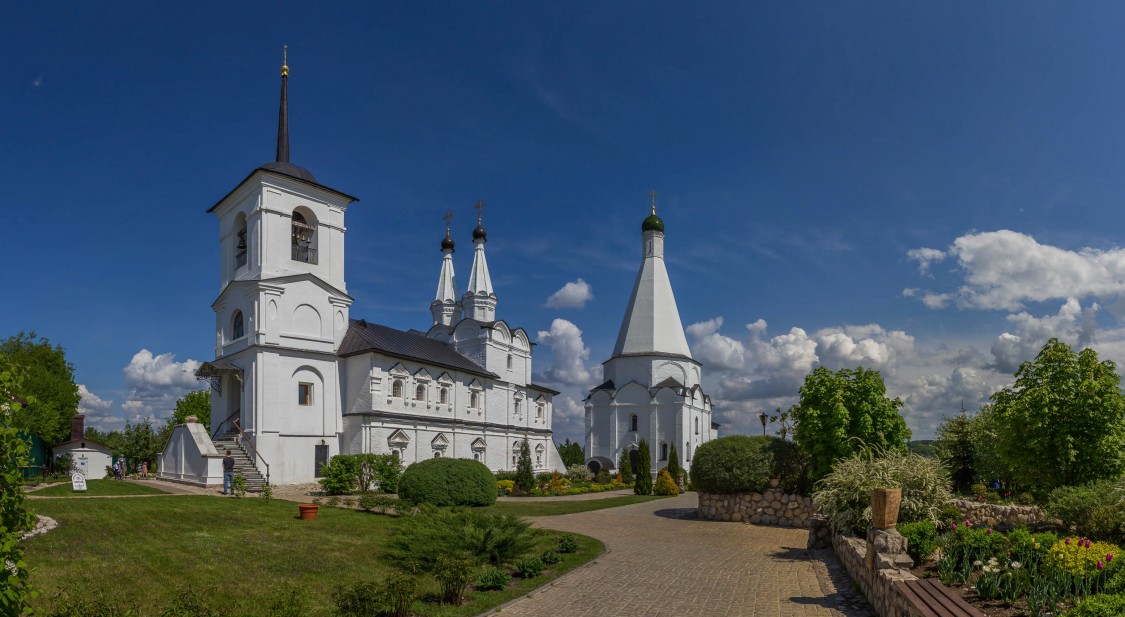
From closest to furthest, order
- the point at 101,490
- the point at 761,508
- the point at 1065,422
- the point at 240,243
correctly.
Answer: the point at 1065,422 < the point at 761,508 < the point at 101,490 < the point at 240,243

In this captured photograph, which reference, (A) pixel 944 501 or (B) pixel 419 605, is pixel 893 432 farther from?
(B) pixel 419 605

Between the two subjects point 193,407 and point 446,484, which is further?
point 193,407

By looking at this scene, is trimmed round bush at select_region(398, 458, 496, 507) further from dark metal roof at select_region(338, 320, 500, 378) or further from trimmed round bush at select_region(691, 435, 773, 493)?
dark metal roof at select_region(338, 320, 500, 378)

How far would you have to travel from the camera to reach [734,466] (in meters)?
22.6

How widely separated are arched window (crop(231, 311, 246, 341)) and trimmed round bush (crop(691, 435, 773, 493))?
22.2 metres

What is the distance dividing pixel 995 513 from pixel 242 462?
27225 millimetres

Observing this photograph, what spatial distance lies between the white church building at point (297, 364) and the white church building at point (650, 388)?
1586 cm

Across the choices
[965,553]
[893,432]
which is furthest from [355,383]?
[965,553]

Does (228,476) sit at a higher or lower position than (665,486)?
higher

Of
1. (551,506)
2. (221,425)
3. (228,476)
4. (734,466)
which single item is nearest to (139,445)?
(221,425)

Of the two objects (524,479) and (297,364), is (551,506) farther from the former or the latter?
(297,364)

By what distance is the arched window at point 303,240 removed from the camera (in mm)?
33938

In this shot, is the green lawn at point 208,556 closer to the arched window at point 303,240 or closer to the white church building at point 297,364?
the white church building at point 297,364

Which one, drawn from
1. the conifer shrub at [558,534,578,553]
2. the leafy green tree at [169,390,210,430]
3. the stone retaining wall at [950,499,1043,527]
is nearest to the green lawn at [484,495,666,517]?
the conifer shrub at [558,534,578,553]
